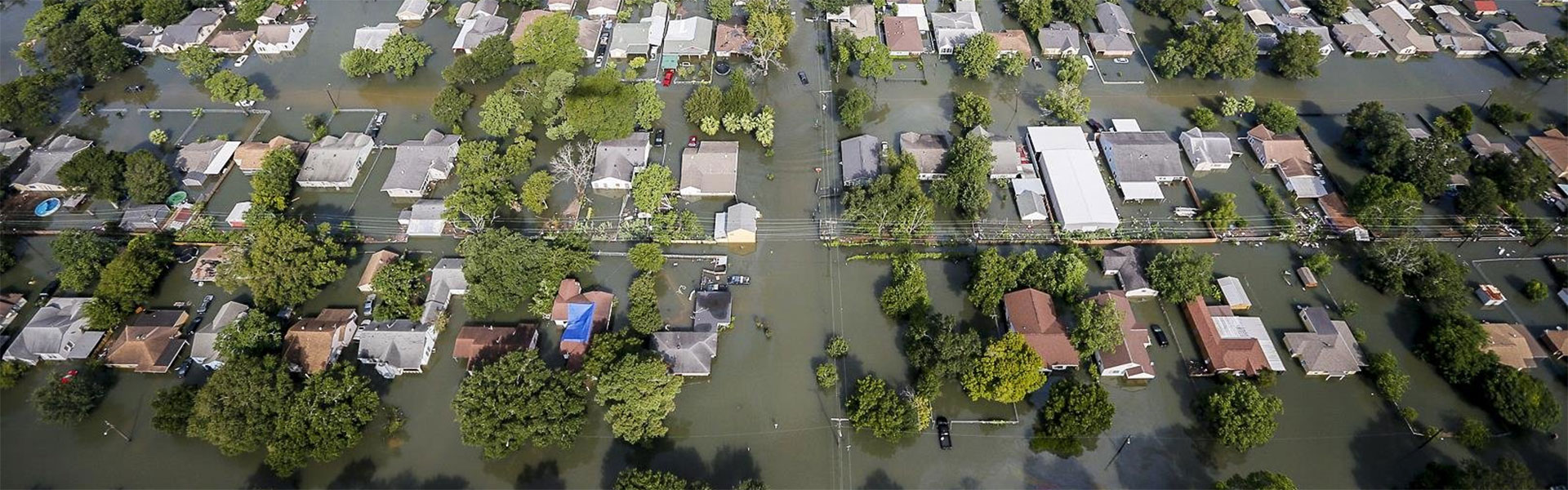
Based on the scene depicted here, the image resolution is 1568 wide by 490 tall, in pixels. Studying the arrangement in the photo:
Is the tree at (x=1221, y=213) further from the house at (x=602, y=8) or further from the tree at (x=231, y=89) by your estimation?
the tree at (x=231, y=89)

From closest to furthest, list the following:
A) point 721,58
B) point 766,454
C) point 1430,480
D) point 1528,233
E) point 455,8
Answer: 1. point 1430,480
2. point 766,454
3. point 1528,233
4. point 721,58
5. point 455,8

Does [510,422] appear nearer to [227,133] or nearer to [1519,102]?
[227,133]

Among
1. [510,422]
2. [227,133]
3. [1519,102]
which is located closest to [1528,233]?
[1519,102]

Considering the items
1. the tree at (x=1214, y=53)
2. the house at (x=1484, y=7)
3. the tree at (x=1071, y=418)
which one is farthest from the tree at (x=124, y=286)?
the house at (x=1484, y=7)

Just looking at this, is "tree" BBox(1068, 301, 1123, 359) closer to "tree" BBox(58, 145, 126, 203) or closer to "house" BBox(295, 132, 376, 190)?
"house" BBox(295, 132, 376, 190)

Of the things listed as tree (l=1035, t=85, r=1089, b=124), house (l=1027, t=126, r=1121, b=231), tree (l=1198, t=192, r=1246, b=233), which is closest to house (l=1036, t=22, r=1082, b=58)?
tree (l=1035, t=85, r=1089, b=124)

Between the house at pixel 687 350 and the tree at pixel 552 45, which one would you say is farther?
the tree at pixel 552 45

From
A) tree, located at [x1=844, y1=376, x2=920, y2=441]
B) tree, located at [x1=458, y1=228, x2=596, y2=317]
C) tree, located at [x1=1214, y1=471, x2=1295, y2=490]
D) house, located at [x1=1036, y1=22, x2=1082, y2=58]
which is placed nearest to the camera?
tree, located at [x1=1214, y1=471, x2=1295, y2=490]
